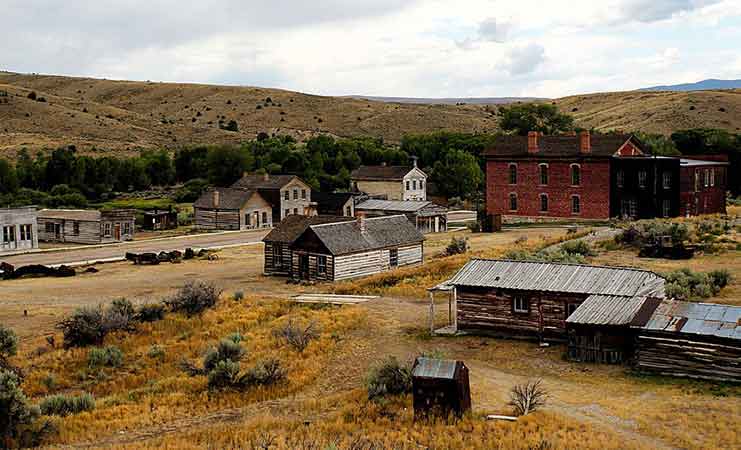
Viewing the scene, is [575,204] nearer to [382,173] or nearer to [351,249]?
[382,173]

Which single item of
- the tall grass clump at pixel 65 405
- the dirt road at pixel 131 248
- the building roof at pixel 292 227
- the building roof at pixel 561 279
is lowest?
the tall grass clump at pixel 65 405

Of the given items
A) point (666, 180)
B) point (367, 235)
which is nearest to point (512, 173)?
point (666, 180)

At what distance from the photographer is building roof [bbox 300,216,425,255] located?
137 ft

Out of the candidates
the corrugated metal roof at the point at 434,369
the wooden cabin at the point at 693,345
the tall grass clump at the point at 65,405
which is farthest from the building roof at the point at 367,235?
the corrugated metal roof at the point at 434,369

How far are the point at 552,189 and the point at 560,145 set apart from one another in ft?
10.9

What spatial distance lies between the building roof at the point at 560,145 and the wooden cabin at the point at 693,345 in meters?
38.0

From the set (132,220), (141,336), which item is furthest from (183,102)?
(141,336)

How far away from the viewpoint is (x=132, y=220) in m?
61.5

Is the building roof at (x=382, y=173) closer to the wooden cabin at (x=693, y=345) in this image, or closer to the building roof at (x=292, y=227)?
the building roof at (x=292, y=227)

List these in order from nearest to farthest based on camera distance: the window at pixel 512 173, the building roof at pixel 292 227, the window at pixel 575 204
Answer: the building roof at pixel 292 227
the window at pixel 575 204
the window at pixel 512 173

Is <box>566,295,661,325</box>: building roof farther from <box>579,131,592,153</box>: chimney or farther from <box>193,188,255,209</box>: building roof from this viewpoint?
<box>193,188,255,209</box>: building roof

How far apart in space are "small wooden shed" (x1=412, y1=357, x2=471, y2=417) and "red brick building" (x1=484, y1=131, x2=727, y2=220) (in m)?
41.6

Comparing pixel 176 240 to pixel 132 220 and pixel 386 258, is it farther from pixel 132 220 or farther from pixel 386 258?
pixel 386 258

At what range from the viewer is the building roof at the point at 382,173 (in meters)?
79.8
